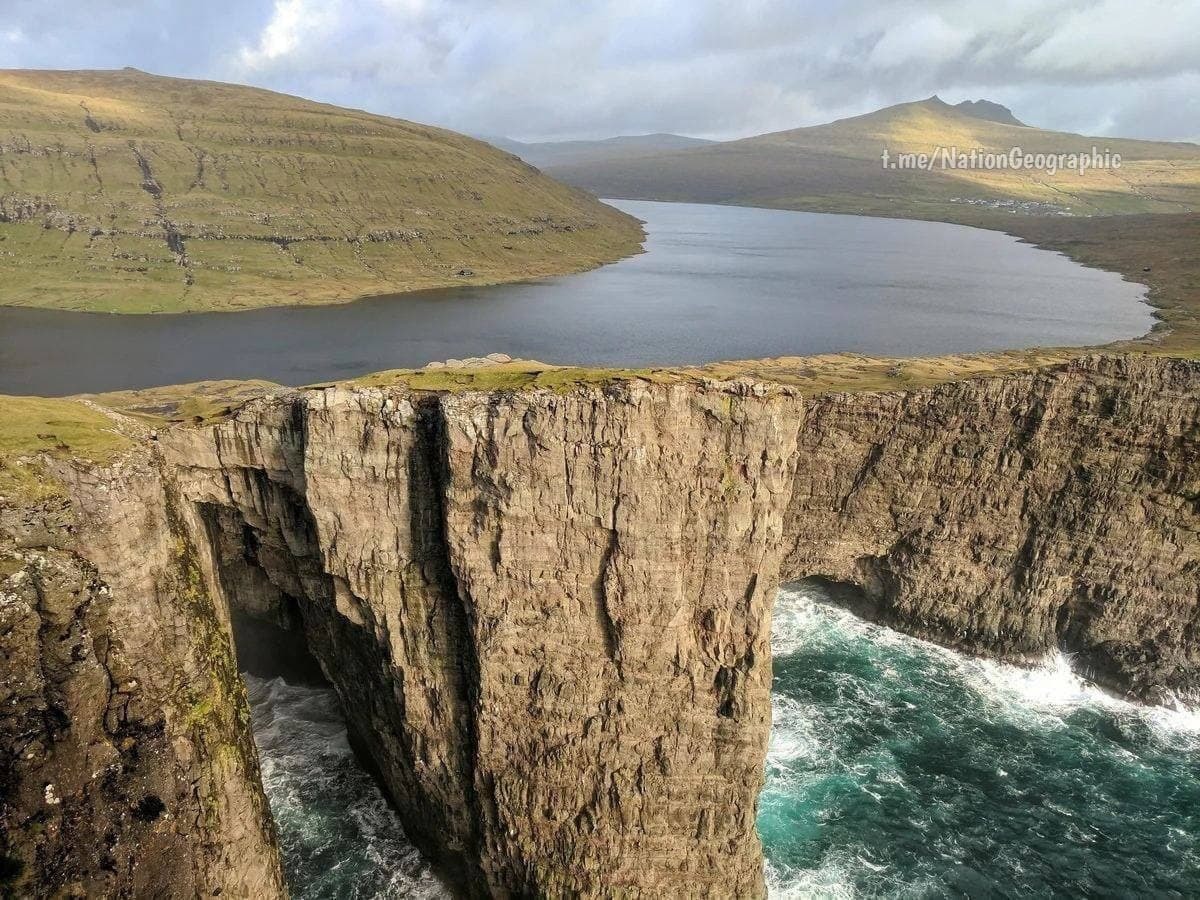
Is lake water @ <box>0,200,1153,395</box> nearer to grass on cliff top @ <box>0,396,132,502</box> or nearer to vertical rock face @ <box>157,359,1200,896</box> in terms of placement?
grass on cliff top @ <box>0,396,132,502</box>

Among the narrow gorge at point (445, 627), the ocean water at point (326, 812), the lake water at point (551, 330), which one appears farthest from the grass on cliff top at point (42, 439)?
the lake water at point (551, 330)

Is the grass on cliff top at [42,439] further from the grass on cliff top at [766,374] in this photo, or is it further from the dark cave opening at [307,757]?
the grass on cliff top at [766,374]

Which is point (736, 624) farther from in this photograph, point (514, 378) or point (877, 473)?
point (877, 473)

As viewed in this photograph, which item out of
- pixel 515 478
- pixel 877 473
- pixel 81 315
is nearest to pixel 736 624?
pixel 515 478

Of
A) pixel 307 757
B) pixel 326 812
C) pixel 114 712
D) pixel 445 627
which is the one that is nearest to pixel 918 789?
pixel 445 627

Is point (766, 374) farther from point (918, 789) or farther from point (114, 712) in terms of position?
point (114, 712)
